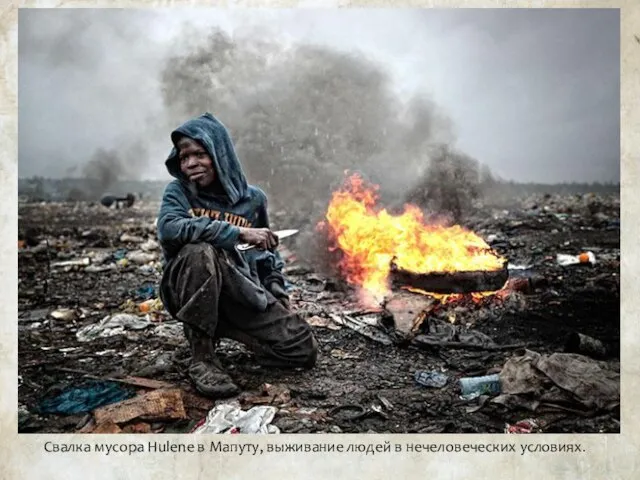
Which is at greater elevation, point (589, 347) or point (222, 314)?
point (222, 314)

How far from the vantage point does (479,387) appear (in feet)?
12.7

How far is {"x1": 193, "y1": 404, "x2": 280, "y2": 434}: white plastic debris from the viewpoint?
3719 mm

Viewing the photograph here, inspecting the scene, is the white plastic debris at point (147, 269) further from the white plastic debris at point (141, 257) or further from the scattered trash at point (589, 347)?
the scattered trash at point (589, 347)

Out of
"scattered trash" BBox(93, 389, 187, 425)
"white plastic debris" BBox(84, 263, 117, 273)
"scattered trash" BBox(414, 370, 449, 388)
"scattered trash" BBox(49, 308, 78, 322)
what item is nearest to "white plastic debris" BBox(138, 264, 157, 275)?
"white plastic debris" BBox(84, 263, 117, 273)

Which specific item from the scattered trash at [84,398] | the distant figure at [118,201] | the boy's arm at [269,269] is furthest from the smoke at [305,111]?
the scattered trash at [84,398]

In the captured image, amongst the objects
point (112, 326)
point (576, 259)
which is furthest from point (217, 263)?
point (576, 259)

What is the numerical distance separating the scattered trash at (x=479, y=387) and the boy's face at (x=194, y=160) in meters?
2.54

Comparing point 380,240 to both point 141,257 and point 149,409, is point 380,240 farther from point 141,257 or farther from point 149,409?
point 141,257

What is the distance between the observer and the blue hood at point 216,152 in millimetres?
3783

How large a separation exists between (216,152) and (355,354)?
2.04m

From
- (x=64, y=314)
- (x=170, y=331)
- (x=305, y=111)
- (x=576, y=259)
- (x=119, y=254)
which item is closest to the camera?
(x=170, y=331)

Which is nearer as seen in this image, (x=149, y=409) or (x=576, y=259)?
(x=149, y=409)

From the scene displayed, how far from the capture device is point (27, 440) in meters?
3.84

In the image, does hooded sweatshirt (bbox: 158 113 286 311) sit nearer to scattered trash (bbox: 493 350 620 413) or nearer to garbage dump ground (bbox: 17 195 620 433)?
garbage dump ground (bbox: 17 195 620 433)
